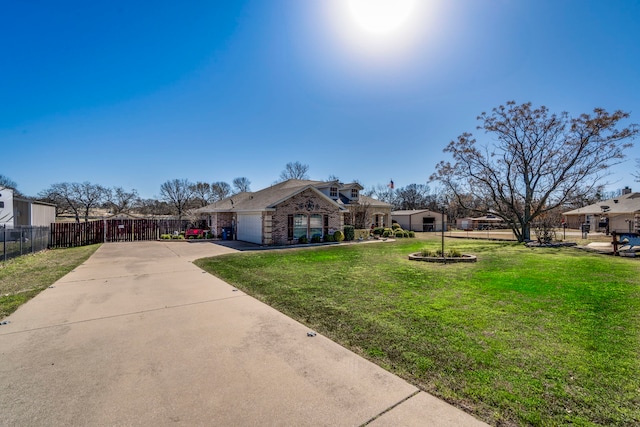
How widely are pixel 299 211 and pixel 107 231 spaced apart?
15018 millimetres

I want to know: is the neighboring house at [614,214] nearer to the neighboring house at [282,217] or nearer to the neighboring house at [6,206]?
the neighboring house at [282,217]

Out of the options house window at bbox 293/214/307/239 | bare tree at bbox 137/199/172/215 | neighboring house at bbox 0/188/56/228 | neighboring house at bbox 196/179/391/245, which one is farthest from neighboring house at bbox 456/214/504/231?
bare tree at bbox 137/199/172/215

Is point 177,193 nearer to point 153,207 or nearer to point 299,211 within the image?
point 153,207

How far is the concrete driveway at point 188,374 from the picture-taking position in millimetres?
2609

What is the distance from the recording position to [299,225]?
19000 mm

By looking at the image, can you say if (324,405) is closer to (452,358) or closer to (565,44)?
(452,358)

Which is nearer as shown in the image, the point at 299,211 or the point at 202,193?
the point at 299,211

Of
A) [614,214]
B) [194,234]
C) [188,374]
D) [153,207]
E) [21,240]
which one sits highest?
[153,207]

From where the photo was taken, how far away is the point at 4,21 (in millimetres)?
9422

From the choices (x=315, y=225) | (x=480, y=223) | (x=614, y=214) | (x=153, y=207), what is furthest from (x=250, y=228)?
(x=153, y=207)

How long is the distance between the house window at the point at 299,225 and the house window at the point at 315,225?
1.51 feet

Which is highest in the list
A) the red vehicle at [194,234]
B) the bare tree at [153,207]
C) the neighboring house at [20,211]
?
the bare tree at [153,207]

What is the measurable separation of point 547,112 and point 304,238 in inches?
758

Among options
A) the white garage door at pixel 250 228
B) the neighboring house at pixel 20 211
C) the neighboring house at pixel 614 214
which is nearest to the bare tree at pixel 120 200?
the neighboring house at pixel 20 211
